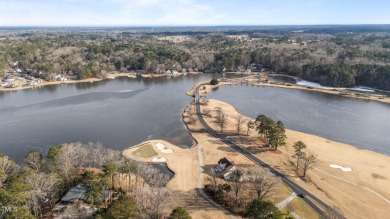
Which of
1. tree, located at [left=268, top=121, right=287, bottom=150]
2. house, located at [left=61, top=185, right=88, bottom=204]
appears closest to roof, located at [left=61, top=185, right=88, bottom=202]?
house, located at [left=61, top=185, right=88, bottom=204]

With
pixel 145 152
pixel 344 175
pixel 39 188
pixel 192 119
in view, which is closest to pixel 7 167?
pixel 39 188

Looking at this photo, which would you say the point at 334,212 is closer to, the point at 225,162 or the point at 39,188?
the point at 225,162

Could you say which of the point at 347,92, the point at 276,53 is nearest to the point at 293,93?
the point at 347,92

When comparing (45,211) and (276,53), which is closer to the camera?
(45,211)

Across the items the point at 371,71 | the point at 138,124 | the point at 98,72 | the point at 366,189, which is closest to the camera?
the point at 366,189

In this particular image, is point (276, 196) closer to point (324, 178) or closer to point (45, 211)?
point (324, 178)

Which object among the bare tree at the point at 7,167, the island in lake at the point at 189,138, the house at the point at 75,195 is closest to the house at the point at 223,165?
the island in lake at the point at 189,138

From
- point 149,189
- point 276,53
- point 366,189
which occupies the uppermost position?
point 276,53
